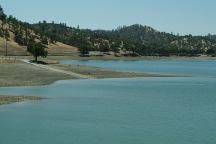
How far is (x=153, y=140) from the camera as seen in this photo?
3897 cm

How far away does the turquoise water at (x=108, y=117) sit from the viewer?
39.8 meters

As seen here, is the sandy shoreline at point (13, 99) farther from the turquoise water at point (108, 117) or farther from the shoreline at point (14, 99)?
the turquoise water at point (108, 117)

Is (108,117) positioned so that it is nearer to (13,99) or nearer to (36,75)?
(13,99)

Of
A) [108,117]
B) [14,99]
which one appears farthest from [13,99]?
[108,117]

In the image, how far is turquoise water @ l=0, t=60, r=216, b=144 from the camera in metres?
39.8

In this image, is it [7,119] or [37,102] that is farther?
[37,102]

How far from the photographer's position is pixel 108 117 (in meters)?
50.2

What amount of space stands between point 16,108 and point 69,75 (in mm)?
51152

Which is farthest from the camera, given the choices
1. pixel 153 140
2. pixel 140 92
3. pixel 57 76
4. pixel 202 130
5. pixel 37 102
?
pixel 57 76

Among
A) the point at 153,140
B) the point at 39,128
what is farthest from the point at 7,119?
the point at 153,140

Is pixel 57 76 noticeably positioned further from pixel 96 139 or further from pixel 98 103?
pixel 96 139

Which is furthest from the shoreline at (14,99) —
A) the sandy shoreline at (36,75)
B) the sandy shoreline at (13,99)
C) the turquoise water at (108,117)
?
the sandy shoreline at (36,75)

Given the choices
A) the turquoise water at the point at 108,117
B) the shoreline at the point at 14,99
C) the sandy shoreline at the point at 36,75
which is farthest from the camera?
the sandy shoreline at the point at 36,75

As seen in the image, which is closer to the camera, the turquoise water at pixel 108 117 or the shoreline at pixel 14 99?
the turquoise water at pixel 108 117
